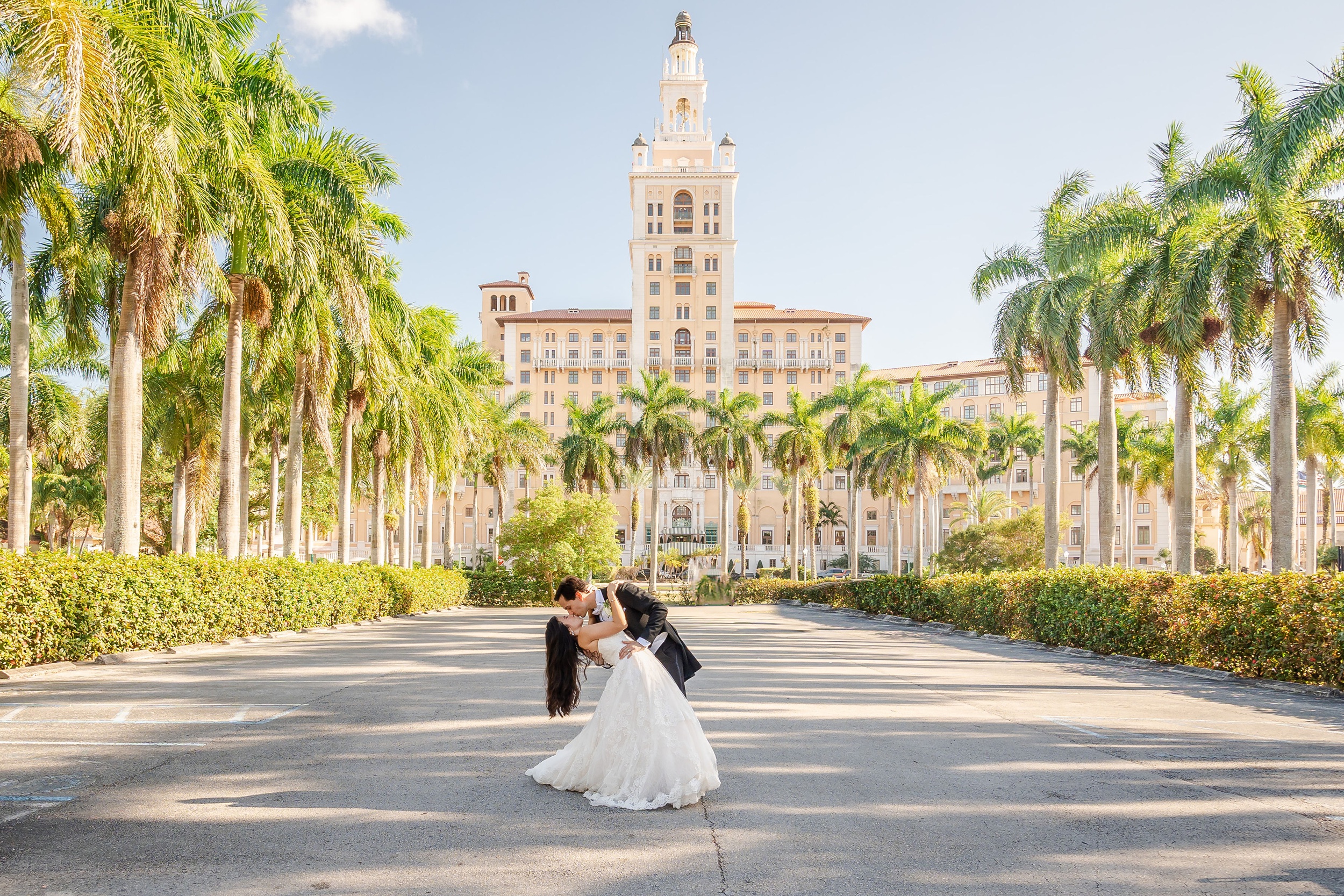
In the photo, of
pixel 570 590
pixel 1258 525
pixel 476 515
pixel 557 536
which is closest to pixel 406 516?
pixel 557 536

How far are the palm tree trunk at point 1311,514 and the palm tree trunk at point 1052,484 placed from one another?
6.27 m

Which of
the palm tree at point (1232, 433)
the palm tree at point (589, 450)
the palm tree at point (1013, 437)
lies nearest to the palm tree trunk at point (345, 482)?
the palm tree at point (589, 450)

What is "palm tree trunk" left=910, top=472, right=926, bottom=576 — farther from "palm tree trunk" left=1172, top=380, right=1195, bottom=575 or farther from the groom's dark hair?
the groom's dark hair

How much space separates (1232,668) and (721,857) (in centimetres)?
1391

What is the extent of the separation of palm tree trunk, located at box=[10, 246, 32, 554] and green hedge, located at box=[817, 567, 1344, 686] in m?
20.4

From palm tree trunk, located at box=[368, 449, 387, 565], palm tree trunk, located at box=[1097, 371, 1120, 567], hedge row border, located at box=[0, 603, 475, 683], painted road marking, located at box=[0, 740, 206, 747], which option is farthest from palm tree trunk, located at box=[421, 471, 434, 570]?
painted road marking, located at box=[0, 740, 206, 747]

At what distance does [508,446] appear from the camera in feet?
193

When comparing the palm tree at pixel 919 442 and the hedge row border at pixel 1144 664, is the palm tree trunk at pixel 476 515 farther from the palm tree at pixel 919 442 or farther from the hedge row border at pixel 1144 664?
the hedge row border at pixel 1144 664

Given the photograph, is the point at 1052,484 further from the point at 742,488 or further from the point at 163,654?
the point at 742,488

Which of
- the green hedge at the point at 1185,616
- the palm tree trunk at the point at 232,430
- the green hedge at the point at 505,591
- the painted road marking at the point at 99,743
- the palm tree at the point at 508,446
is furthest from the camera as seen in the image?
the palm tree at the point at 508,446

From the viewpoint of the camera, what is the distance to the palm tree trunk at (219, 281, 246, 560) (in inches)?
821

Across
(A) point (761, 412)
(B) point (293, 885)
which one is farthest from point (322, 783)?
(A) point (761, 412)

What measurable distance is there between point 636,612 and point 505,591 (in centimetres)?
4598

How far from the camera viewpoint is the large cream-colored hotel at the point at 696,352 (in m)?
107
